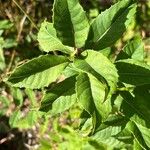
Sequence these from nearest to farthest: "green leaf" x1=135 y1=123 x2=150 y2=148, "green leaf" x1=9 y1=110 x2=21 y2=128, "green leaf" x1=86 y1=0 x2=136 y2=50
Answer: "green leaf" x1=86 y1=0 x2=136 y2=50
"green leaf" x1=135 y1=123 x2=150 y2=148
"green leaf" x1=9 y1=110 x2=21 y2=128

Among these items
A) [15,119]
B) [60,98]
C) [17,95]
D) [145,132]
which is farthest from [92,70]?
[15,119]

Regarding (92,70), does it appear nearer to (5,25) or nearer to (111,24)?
(111,24)

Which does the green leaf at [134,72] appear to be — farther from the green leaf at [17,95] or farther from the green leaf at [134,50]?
the green leaf at [17,95]

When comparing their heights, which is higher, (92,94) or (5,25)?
(92,94)

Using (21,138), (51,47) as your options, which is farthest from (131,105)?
(21,138)

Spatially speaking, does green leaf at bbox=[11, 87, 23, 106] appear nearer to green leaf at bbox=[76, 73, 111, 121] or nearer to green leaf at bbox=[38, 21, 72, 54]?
green leaf at bbox=[38, 21, 72, 54]

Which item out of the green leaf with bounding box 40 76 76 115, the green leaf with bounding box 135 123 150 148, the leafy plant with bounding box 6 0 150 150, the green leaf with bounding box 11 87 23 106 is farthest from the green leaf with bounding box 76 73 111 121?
the green leaf with bounding box 11 87 23 106

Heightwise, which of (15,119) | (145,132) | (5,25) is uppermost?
(5,25)
